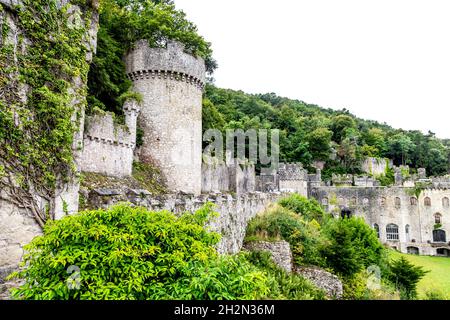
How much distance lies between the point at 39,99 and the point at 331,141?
62.4 meters

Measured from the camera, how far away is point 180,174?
20000 millimetres

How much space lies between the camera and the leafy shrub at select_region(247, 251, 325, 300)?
37.7ft

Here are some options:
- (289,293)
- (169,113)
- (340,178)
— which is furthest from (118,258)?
(340,178)

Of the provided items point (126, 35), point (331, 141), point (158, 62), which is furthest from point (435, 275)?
point (331, 141)

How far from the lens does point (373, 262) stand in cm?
2091

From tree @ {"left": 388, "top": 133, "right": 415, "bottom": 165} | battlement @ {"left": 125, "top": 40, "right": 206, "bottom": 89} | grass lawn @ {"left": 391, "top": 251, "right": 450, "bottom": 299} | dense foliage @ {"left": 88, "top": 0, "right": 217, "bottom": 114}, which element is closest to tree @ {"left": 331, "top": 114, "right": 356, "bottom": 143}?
tree @ {"left": 388, "top": 133, "right": 415, "bottom": 165}

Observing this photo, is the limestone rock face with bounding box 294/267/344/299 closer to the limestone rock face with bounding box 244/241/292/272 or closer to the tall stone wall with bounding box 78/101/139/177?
the limestone rock face with bounding box 244/241/292/272

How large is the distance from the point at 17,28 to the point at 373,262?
2284 centimetres

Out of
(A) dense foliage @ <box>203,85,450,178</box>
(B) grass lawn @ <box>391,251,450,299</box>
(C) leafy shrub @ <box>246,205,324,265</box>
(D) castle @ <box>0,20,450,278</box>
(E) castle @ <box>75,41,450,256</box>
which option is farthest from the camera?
(A) dense foliage @ <box>203,85,450,178</box>

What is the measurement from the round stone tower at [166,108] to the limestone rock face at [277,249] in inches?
278

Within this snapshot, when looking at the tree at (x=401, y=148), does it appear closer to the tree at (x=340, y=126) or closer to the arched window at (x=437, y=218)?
the tree at (x=340, y=126)

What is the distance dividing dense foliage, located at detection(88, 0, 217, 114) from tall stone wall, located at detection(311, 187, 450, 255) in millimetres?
31195

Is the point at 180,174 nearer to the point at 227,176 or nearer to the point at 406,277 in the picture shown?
the point at 227,176
